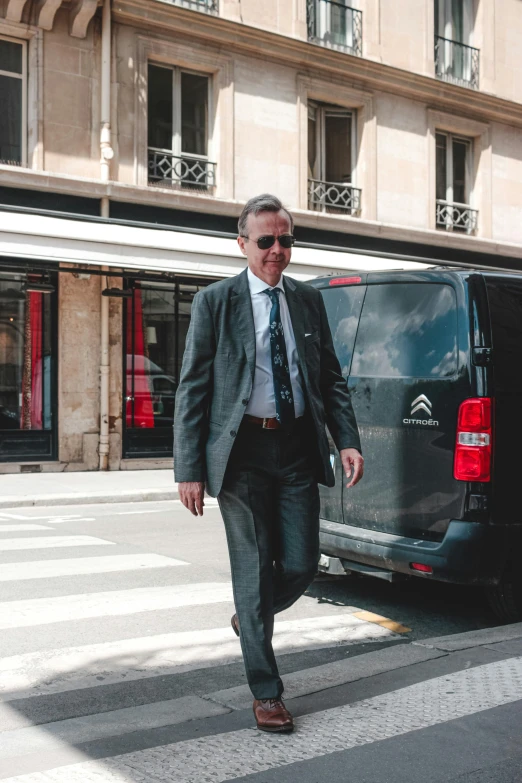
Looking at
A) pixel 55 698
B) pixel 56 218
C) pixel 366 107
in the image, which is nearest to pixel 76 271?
pixel 56 218

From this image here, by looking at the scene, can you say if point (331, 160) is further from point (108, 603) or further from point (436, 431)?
point (436, 431)

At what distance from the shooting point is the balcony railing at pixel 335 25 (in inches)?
709

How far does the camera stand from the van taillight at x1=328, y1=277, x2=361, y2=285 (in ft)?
19.0

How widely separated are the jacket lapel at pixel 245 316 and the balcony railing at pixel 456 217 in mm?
17033

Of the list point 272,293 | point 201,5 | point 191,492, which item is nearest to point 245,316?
point 272,293

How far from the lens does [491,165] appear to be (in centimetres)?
2088

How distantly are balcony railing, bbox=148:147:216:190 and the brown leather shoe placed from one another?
13.3 metres

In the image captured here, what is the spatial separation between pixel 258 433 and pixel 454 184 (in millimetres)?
18046

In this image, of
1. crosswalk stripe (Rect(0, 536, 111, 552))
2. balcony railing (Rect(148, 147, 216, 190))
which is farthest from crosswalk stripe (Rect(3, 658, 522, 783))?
balcony railing (Rect(148, 147, 216, 190))

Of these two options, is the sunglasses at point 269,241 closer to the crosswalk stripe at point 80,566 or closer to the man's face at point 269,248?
the man's face at point 269,248

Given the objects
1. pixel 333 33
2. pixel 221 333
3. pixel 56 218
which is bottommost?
pixel 221 333

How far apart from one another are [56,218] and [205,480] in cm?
1104

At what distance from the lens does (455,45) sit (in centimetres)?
2053

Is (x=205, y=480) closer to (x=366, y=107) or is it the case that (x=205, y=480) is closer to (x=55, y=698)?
(x=55, y=698)
